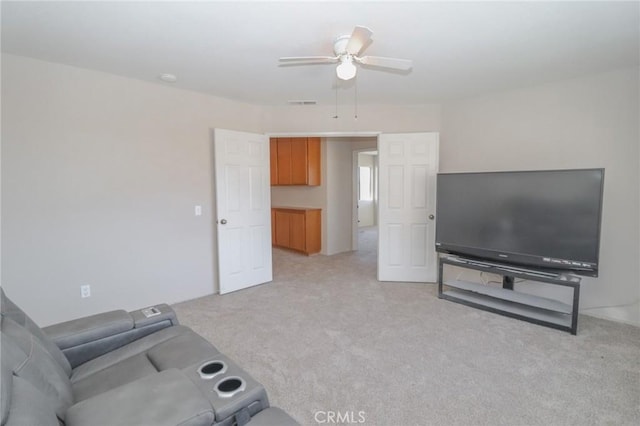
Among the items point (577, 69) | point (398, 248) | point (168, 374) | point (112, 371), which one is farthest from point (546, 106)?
point (112, 371)

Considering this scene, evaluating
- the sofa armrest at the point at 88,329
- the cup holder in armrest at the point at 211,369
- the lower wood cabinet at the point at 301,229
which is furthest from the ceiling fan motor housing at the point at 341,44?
the lower wood cabinet at the point at 301,229

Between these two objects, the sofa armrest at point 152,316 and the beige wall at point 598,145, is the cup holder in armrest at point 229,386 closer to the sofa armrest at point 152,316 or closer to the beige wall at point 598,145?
the sofa armrest at point 152,316

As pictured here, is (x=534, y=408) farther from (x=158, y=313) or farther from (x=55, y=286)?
(x=55, y=286)

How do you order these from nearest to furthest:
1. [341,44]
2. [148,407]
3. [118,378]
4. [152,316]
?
[148,407]
[118,378]
[152,316]
[341,44]

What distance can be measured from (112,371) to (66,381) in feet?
0.84

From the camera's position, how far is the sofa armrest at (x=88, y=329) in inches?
69.6

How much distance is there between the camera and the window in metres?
10.4

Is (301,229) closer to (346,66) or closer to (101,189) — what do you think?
(101,189)

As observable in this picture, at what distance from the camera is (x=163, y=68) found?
297 centimetres

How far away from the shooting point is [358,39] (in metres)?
1.95

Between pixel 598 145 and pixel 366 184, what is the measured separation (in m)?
7.40

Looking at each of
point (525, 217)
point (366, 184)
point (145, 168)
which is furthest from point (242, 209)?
point (366, 184)

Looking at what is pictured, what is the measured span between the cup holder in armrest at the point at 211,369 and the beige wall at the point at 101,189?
2.30 metres

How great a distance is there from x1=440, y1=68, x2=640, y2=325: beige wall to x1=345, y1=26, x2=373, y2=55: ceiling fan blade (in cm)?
254
